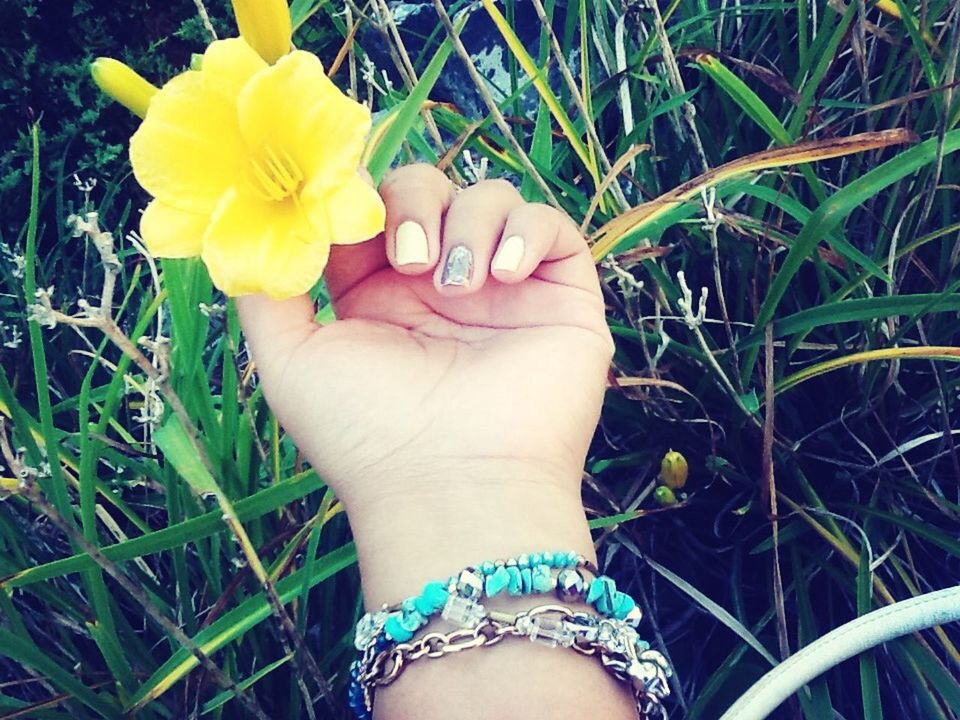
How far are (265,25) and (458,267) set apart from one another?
0.26 metres

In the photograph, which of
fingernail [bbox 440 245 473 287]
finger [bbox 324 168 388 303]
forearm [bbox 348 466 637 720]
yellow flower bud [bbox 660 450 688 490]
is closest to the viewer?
forearm [bbox 348 466 637 720]

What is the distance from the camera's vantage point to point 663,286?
3.57 feet

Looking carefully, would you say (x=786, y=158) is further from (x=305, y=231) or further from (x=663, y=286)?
(x=305, y=231)

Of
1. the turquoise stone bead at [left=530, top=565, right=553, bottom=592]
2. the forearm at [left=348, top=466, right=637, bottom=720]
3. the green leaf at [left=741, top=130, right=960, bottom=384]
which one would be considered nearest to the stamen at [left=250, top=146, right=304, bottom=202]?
the forearm at [left=348, top=466, right=637, bottom=720]

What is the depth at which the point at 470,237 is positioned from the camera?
2.43ft

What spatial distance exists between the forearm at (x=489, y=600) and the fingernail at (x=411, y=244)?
0.71ft

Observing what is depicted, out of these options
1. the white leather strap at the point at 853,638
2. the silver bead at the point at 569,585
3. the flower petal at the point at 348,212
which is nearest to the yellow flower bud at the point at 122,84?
the flower petal at the point at 348,212

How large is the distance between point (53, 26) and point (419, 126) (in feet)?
3.23

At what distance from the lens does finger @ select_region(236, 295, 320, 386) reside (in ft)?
2.60

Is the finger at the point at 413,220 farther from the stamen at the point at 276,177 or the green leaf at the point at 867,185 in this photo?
the green leaf at the point at 867,185

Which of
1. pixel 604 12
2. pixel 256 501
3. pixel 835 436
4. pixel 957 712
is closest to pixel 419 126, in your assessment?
pixel 604 12

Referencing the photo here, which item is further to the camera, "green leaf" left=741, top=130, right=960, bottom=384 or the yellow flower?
"green leaf" left=741, top=130, right=960, bottom=384

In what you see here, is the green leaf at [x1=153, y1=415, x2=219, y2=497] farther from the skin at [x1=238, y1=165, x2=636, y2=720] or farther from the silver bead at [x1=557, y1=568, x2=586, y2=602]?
the silver bead at [x1=557, y1=568, x2=586, y2=602]

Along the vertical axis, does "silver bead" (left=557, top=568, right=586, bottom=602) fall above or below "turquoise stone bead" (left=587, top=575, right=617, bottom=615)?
above
